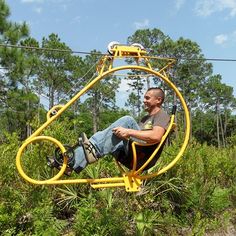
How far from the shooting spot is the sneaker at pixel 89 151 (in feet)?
15.4

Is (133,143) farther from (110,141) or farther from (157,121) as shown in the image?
(157,121)

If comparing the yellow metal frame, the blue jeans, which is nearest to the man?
the blue jeans

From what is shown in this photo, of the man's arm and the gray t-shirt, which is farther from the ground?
the gray t-shirt

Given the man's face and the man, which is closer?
the man

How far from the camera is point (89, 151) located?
473cm

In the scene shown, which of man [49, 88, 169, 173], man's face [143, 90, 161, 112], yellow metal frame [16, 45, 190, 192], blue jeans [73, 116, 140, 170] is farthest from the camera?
man's face [143, 90, 161, 112]

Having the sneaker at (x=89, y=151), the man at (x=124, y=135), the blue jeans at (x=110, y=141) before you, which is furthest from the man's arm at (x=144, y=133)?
the sneaker at (x=89, y=151)

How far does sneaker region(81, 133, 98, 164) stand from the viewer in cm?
470

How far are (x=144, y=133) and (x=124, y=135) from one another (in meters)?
0.23

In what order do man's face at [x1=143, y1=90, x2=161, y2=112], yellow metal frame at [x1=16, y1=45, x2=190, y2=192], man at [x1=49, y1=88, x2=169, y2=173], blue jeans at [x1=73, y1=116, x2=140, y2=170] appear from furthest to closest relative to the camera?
man's face at [x1=143, y1=90, x2=161, y2=112], blue jeans at [x1=73, y1=116, x2=140, y2=170], man at [x1=49, y1=88, x2=169, y2=173], yellow metal frame at [x1=16, y1=45, x2=190, y2=192]

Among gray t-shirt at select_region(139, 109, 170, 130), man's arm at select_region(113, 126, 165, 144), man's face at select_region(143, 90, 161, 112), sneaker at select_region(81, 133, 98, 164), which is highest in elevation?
man's face at select_region(143, 90, 161, 112)

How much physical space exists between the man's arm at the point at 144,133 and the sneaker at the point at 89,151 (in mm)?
339

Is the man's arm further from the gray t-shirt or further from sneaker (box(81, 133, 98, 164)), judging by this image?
sneaker (box(81, 133, 98, 164))

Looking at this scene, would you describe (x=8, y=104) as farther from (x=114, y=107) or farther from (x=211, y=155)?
(x=114, y=107)
